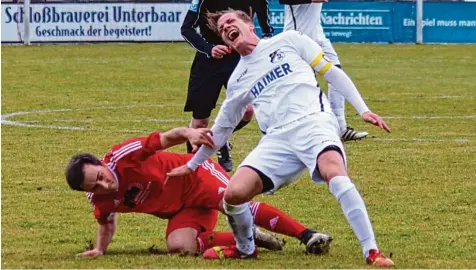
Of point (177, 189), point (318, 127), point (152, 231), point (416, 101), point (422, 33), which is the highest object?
point (318, 127)

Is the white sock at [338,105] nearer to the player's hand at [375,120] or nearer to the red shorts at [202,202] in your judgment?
the red shorts at [202,202]

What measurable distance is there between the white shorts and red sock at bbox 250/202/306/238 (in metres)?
0.60

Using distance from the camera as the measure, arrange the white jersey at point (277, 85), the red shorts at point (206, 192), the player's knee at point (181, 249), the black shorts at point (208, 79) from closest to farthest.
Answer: the white jersey at point (277, 85), the player's knee at point (181, 249), the red shorts at point (206, 192), the black shorts at point (208, 79)

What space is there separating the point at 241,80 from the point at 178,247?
1137 mm

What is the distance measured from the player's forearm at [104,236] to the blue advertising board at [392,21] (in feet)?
91.5

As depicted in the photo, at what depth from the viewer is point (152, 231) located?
9.53 m

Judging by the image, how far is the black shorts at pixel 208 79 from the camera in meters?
12.9

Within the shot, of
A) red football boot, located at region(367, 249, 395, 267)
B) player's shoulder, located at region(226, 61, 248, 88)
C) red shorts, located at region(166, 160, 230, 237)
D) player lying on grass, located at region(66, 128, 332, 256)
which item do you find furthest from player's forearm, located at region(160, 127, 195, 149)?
red football boot, located at region(367, 249, 395, 267)

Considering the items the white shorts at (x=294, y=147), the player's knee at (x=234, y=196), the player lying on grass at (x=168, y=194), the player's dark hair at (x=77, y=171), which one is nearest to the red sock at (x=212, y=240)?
the player lying on grass at (x=168, y=194)

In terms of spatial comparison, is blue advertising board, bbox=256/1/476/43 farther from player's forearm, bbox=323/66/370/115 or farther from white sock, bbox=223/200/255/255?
white sock, bbox=223/200/255/255

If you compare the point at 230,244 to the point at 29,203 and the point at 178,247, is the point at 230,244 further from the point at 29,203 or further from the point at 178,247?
the point at 29,203

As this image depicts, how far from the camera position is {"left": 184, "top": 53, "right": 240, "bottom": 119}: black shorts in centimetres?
1288

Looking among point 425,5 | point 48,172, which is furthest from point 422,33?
point 48,172

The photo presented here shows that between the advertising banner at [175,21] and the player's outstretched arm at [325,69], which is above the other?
the player's outstretched arm at [325,69]
